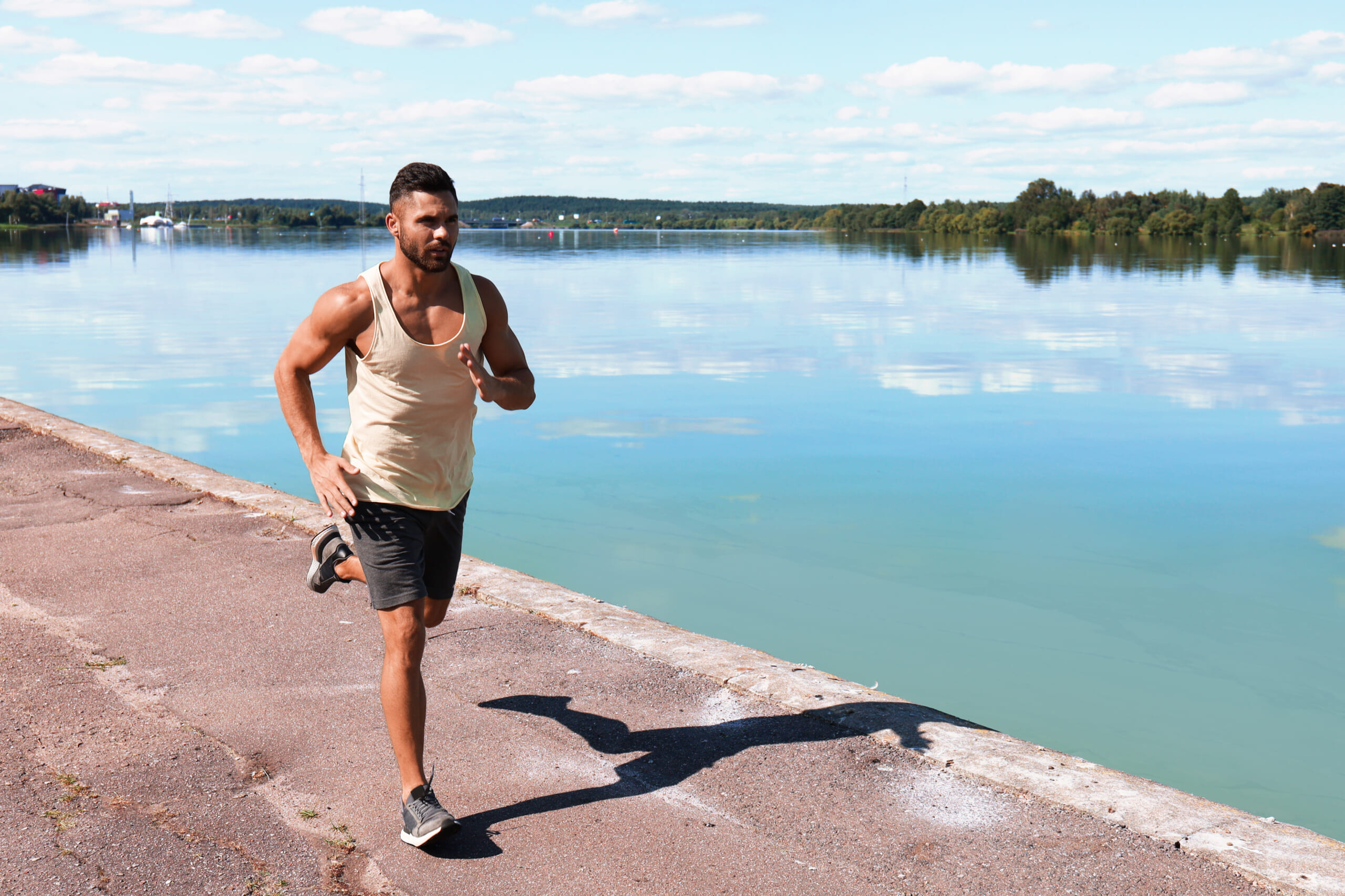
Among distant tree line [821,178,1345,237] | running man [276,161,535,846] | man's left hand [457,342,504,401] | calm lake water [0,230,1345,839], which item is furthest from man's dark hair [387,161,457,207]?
distant tree line [821,178,1345,237]

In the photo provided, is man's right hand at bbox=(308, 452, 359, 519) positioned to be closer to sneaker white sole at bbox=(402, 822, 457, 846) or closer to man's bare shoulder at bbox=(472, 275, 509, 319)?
man's bare shoulder at bbox=(472, 275, 509, 319)

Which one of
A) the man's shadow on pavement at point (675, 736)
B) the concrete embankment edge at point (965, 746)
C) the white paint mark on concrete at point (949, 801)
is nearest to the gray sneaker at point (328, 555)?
the man's shadow on pavement at point (675, 736)

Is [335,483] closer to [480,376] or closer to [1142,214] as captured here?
[480,376]

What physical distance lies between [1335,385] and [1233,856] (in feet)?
56.4

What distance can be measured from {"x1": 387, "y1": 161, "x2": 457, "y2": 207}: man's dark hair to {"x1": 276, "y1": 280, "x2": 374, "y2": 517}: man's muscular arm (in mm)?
330

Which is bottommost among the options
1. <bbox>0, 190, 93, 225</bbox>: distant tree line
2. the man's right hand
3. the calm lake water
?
the calm lake water

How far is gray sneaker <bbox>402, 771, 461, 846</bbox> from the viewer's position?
11.9 ft

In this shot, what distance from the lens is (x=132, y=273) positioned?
48.4m

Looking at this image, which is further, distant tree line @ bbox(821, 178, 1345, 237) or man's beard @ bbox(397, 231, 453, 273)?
distant tree line @ bbox(821, 178, 1345, 237)

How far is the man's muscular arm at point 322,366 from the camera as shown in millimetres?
3729

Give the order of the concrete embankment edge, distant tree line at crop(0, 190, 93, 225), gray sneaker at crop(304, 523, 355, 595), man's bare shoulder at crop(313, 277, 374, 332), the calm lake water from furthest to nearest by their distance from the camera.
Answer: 1. distant tree line at crop(0, 190, 93, 225)
2. the calm lake water
3. gray sneaker at crop(304, 523, 355, 595)
4. man's bare shoulder at crop(313, 277, 374, 332)
5. the concrete embankment edge

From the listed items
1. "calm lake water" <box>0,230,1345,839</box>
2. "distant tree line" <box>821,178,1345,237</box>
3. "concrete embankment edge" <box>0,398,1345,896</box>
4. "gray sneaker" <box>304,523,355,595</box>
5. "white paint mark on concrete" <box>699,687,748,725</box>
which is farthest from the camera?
"distant tree line" <box>821,178,1345,237</box>

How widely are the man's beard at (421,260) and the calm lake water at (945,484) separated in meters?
4.53

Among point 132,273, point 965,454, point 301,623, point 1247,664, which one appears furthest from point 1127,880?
point 132,273
